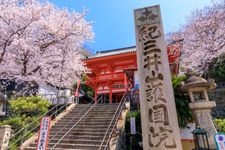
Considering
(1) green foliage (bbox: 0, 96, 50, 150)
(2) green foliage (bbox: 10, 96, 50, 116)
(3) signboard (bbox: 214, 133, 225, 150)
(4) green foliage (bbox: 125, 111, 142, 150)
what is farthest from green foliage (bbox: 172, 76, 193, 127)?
(2) green foliage (bbox: 10, 96, 50, 116)

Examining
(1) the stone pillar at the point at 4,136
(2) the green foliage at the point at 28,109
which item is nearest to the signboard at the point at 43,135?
(1) the stone pillar at the point at 4,136

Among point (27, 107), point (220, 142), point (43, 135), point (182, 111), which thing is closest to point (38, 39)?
point (27, 107)

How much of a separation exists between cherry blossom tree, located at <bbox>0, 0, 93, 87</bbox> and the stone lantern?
8024 millimetres

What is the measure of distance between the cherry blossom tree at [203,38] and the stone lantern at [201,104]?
848 centimetres

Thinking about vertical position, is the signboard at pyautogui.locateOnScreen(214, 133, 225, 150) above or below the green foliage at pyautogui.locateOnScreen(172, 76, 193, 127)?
below

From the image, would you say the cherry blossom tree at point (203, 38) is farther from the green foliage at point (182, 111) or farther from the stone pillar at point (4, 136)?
the stone pillar at point (4, 136)

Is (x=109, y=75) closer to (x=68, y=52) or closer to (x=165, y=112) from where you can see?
(x=68, y=52)

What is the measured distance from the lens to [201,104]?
24.1 ft

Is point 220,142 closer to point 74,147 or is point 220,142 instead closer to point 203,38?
point 74,147

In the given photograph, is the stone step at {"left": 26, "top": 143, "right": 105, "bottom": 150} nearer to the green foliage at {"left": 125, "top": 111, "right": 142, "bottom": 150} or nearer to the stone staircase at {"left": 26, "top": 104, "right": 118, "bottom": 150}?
the stone staircase at {"left": 26, "top": 104, "right": 118, "bottom": 150}

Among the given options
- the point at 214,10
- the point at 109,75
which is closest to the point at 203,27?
the point at 214,10

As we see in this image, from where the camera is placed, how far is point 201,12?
670 inches

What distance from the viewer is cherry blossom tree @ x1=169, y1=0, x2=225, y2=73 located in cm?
1540

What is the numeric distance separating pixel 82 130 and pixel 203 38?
1098 cm
